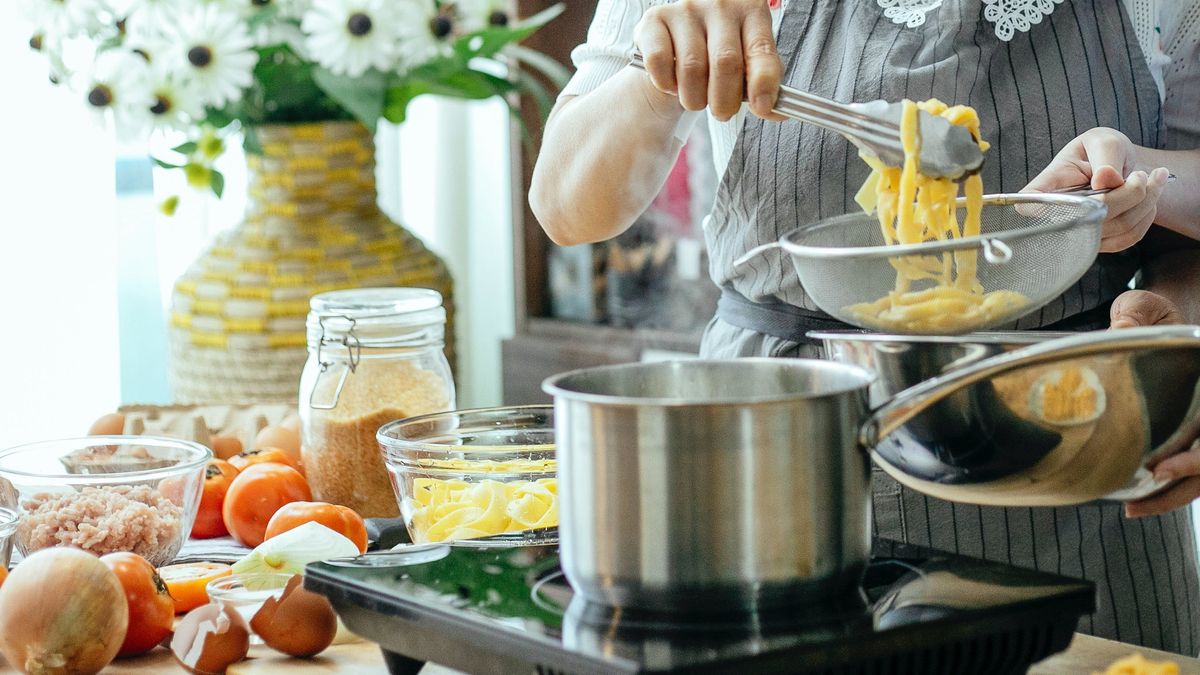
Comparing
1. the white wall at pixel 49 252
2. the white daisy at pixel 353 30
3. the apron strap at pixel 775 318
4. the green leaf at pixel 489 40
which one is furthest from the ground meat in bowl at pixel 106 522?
the white wall at pixel 49 252

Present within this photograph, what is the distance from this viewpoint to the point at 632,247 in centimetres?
292

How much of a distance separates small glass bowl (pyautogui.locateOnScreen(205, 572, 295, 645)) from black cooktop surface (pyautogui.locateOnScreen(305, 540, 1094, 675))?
0.11m

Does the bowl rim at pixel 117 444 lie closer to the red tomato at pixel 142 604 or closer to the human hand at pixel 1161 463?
the red tomato at pixel 142 604

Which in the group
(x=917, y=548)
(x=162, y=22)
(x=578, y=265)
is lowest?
(x=917, y=548)

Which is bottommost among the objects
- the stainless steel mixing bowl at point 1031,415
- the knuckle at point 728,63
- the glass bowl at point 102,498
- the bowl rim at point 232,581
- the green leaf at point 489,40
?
the bowl rim at point 232,581

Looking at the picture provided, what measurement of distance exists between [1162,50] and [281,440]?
38.6 inches

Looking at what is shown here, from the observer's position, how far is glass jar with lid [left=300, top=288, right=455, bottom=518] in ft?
4.48

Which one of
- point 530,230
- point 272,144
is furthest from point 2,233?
point 530,230

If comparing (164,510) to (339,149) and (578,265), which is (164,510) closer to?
(339,149)

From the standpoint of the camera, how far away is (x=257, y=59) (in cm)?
194

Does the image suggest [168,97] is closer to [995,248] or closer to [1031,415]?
[995,248]

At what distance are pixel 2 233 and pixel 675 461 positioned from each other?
199 cm

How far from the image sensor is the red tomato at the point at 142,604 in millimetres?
976

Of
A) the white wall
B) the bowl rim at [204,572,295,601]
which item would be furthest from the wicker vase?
the bowl rim at [204,572,295,601]
